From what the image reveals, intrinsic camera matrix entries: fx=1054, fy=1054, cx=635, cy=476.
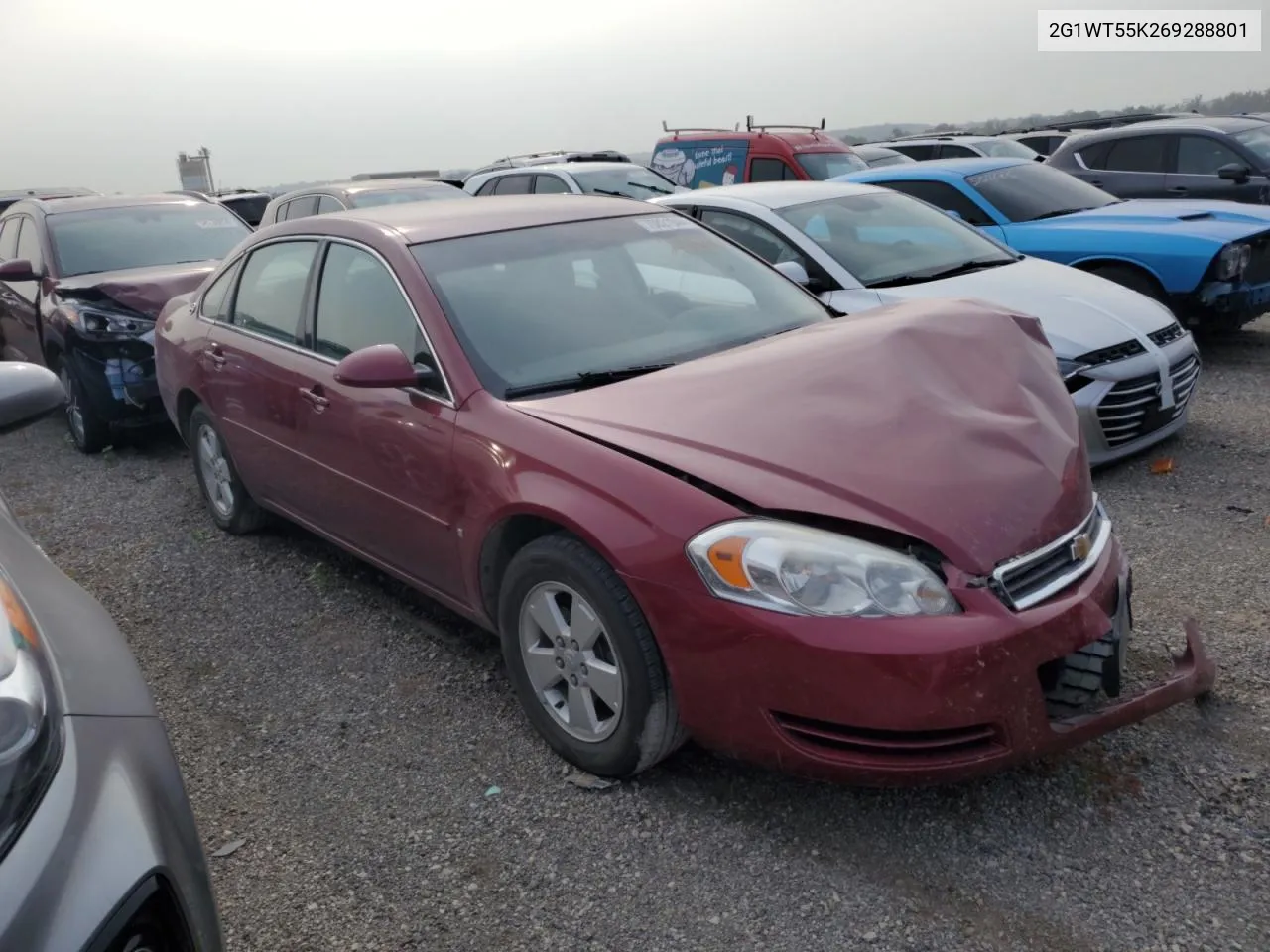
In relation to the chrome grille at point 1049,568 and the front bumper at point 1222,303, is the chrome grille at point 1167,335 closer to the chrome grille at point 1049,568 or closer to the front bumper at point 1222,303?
the front bumper at point 1222,303

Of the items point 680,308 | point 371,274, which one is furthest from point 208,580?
point 680,308

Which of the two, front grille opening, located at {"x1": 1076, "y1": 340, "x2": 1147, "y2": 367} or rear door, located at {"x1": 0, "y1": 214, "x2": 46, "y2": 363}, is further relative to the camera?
rear door, located at {"x1": 0, "y1": 214, "x2": 46, "y2": 363}

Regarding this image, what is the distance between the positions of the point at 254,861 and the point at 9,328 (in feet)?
22.6

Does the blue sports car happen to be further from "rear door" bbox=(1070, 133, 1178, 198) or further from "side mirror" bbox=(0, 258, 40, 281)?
"side mirror" bbox=(0, 258, 40, 281)

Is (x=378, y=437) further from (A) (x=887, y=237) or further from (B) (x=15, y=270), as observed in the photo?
(B) (x=15, y=270)

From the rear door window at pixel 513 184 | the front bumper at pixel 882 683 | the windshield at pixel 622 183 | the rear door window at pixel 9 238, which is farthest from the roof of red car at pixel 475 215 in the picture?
A: the rear door window at pixel 513 184

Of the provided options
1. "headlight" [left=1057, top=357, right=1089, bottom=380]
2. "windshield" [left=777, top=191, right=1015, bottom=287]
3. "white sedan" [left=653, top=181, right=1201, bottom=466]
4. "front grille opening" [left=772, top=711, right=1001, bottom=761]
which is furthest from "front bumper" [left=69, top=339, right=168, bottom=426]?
"front grille opening" [left=772, top=711, right=1001, bottom=761]

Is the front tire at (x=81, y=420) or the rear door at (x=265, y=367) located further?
the front tire at (x=81, y=420)

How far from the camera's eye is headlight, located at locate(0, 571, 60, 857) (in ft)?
5.01

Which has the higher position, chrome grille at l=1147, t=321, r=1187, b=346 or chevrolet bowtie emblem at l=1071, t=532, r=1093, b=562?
chevrolet bowtie emblem at l=1071, t=532, r=1093, b=562

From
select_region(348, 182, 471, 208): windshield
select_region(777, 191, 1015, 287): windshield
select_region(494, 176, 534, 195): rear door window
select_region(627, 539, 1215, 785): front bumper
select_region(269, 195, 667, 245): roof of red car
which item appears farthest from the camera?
select_region(494, 176, 534, 195): rear door window

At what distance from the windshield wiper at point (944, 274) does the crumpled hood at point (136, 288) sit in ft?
14.5

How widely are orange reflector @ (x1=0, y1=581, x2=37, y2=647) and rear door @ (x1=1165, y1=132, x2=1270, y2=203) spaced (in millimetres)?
11076

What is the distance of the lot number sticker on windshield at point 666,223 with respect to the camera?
421cm
